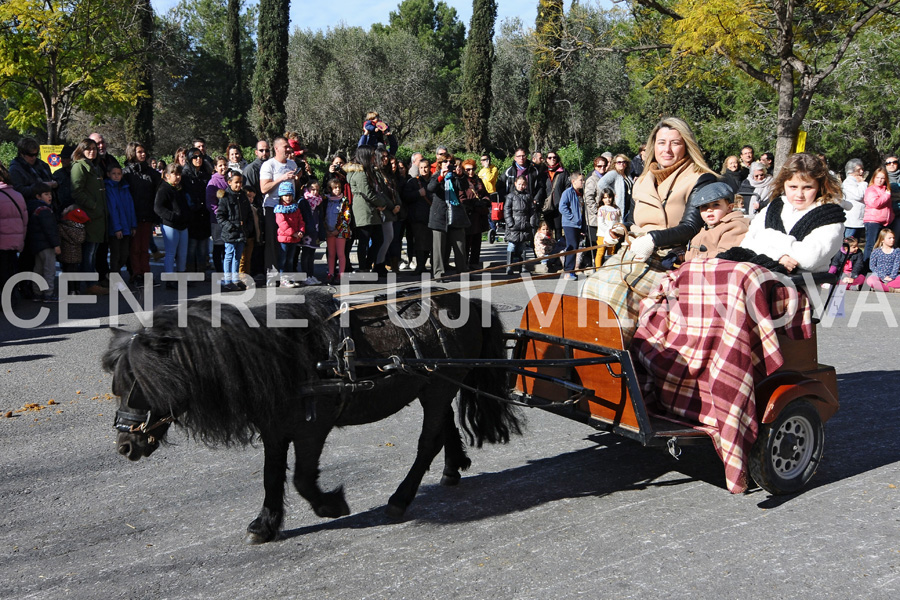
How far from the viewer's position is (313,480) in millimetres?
3846

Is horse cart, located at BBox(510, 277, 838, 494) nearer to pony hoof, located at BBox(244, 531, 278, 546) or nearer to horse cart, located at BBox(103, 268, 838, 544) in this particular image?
horse cart, located at BBox(103, 268, 838, 544)

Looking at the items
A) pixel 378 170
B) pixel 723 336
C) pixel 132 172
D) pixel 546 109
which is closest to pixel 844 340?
pixel 723 336

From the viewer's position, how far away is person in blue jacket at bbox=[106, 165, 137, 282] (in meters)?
10.4

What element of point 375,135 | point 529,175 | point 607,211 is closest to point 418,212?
point 375,135

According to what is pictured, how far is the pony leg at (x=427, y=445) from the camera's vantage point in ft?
13.4

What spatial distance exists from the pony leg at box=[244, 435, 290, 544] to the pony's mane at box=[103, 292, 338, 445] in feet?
0.55

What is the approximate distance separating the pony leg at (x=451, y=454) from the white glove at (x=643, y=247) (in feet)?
4.68

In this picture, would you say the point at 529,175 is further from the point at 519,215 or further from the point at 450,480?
the point at 450,480

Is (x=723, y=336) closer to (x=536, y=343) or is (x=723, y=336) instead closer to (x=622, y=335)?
(x=622, y=335)

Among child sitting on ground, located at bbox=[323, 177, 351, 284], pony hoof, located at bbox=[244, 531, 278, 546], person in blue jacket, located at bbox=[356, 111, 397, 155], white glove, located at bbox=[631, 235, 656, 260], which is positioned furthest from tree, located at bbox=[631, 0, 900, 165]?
pony hoof, located at bbox=[244, 531, 278, 546]

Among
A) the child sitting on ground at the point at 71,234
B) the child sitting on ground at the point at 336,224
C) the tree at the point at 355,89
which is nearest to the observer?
the child sitting on ground at the point at 71,234

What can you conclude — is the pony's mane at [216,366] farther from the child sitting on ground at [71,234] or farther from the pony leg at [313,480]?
the child sitting on ground at [71,234]

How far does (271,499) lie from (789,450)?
2.85 m

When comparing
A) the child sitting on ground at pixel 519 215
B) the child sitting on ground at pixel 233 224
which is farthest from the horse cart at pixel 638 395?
the child sitting on ground at pixel 519 215
